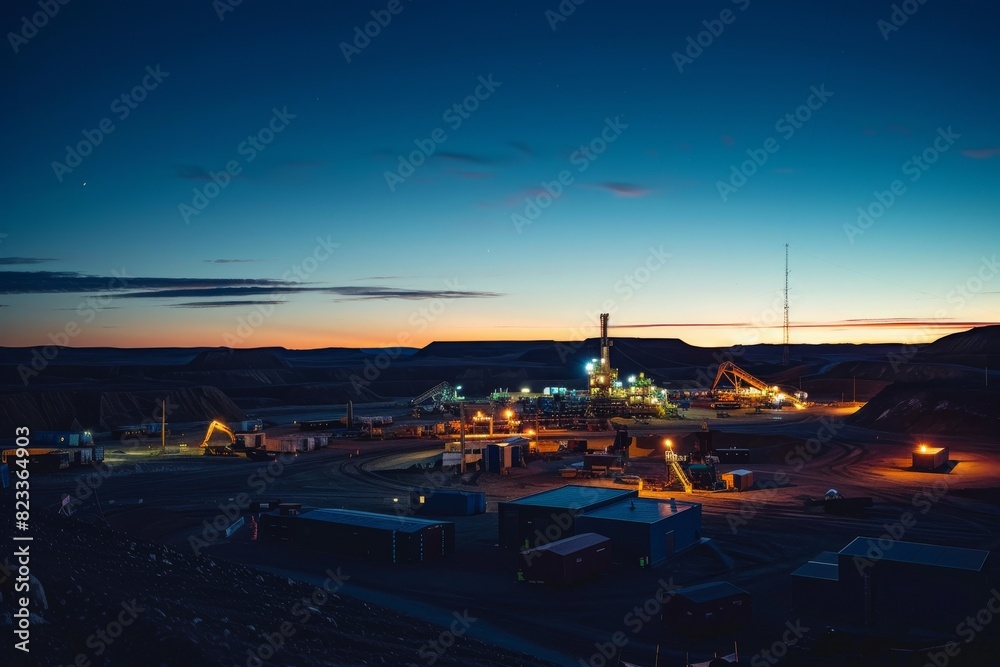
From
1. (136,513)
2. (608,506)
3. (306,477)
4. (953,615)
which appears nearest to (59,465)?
(306,477)

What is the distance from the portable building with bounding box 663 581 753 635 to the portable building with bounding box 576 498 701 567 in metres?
4.97

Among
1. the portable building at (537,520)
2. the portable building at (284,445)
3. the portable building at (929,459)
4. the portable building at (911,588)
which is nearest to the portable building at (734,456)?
the portable building at (929,459)

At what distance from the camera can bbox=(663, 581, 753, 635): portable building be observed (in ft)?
59.2

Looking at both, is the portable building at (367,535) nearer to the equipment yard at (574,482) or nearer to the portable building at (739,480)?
the equipment yard at (574,482)

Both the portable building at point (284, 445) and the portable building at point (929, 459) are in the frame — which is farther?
the portable building at point (284, 445)

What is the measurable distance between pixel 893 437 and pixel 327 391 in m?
85.2

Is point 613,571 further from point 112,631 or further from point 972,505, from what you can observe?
point 972,505

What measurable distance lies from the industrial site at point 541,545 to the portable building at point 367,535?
0.07 m

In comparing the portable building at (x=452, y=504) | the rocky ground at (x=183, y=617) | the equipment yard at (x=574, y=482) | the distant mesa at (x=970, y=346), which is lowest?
the equipment yard at (x=574, y=482)

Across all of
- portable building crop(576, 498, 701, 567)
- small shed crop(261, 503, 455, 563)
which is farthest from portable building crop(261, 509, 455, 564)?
portable building crop(576, 498, 701, 567)

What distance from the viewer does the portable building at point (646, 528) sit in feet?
78.6

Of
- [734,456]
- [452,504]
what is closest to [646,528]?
[452,504]

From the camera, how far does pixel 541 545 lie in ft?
83.7

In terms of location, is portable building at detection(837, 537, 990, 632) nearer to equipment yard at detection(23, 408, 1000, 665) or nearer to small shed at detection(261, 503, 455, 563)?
equipment yard at detection(23, 408, 1000, 665)
